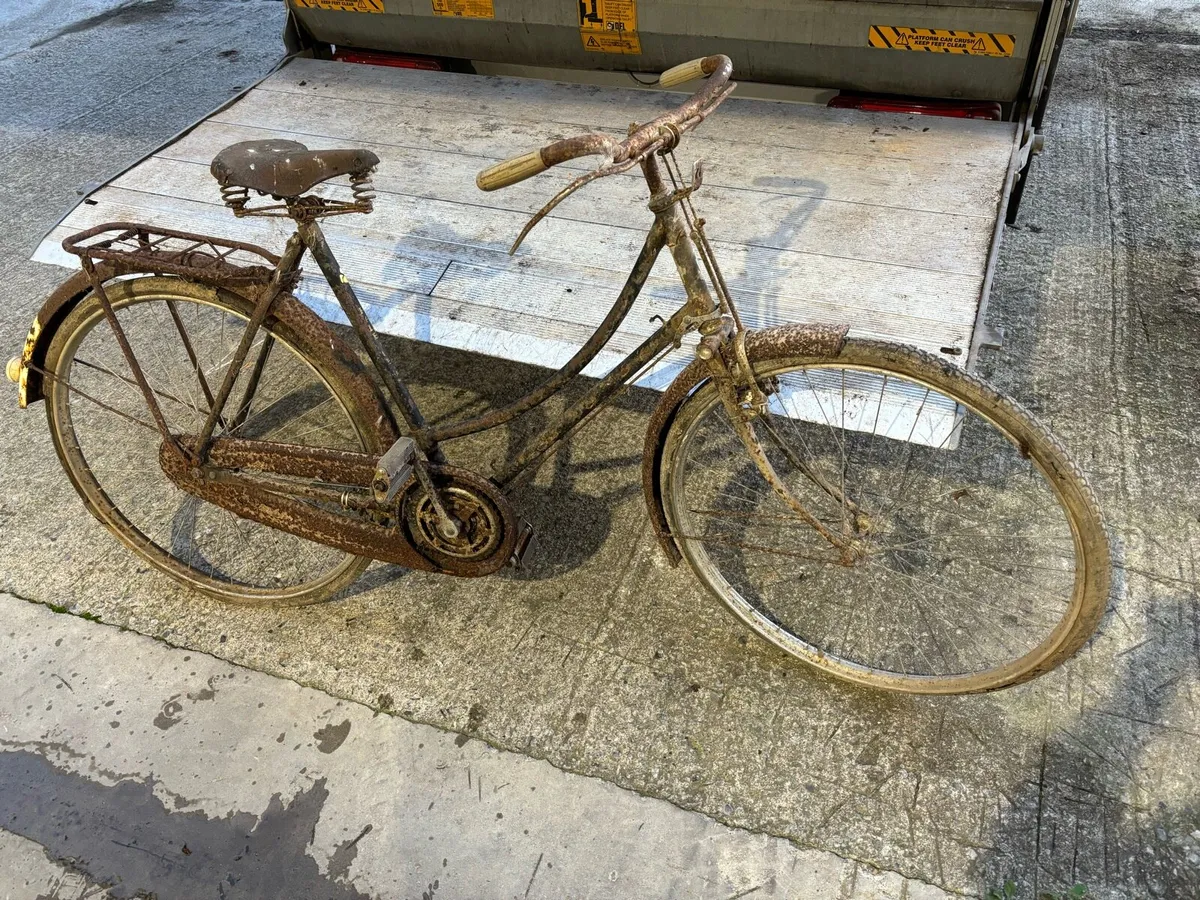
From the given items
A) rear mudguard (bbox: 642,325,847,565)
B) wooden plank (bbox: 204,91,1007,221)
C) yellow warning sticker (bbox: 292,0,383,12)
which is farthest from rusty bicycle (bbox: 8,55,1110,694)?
yellow warning sticker (bbox: 292,0,383,12)

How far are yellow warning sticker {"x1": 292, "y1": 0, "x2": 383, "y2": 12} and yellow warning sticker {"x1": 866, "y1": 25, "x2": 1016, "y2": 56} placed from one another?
225cm

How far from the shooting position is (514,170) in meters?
1.55

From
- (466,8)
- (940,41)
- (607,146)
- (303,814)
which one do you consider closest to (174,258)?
(607,146)

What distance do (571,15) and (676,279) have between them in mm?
1763

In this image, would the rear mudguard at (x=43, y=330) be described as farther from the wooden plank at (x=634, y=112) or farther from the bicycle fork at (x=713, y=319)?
the wooden plank at (x=634, y=112)

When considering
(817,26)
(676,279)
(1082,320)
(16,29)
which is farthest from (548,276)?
(16,29)

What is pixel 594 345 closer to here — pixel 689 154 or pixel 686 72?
pixel 686 72

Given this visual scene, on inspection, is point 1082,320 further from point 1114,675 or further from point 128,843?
point 128,843

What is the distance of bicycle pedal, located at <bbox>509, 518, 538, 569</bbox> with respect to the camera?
2299 mm

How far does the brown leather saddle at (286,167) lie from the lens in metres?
1.87

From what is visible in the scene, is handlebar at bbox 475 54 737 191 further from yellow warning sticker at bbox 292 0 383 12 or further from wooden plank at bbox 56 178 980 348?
yellow warning sticker at bbox 292 0 383 12

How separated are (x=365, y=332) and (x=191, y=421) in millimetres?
1303

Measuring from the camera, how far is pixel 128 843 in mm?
2143

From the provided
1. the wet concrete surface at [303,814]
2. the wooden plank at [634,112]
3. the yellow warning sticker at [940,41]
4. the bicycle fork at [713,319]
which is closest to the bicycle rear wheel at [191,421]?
the wet concrete surface at [303,814]
